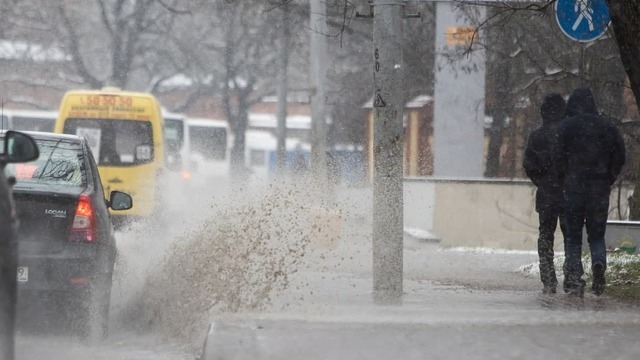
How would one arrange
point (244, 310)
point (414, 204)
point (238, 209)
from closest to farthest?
point (244, 310), point (238, 209), point (414, 204)

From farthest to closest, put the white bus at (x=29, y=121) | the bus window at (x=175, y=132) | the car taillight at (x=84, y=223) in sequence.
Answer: the white bus at (x=29, y=121), the bus window at (x=175, y=132), the car taillight at (x=84, y=223)

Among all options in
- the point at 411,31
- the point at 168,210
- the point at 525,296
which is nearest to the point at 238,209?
the point at 525,296

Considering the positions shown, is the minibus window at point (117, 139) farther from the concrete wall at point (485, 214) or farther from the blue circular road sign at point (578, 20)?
the blue circular road sign at point (578, 20)

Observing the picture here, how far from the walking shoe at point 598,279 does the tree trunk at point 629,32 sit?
1.48 metres

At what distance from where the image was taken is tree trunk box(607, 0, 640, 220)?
9.59 meters

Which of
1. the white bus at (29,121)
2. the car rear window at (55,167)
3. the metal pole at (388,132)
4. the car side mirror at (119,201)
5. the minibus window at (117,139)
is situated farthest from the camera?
the white bus at (29,121)

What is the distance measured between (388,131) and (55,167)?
8.77ft

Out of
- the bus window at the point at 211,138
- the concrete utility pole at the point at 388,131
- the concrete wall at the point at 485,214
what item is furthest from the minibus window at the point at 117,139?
the bus window at the point at 211,138

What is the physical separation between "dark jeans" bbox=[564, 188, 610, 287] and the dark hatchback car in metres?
4.06

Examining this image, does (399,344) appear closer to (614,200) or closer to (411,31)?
(614,200)

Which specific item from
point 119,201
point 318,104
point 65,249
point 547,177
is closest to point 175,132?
point 318,104

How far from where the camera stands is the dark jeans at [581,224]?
10.4 metres

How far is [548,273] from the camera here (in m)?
11.3

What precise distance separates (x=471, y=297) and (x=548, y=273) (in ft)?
2.70
